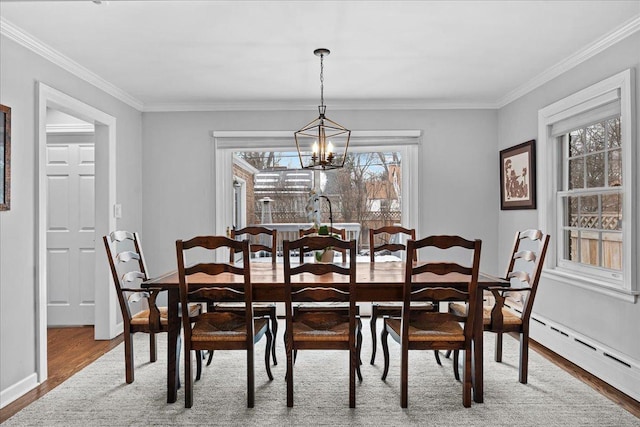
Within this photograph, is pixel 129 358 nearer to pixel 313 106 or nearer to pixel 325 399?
pixel 325 399

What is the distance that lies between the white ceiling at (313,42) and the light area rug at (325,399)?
7.70 ft

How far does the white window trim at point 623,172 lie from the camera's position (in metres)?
2.85

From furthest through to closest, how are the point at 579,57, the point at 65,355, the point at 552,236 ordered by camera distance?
the point at 552,236 < the point at 65,355 < the point at 579,57

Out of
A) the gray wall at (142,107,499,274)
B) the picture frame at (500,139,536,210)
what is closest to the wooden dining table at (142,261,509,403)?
the picture frame at (500,139,536,210)

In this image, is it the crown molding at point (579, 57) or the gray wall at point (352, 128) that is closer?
the crown molding at point (579, 57)

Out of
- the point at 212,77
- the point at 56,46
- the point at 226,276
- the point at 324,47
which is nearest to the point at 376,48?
the point at 324,47

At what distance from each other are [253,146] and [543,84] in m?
2.90

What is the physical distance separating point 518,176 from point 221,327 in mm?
3238

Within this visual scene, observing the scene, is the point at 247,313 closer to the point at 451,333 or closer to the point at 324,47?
the point at 451,333

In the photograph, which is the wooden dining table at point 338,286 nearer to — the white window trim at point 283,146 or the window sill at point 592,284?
the window sill at point 592,284

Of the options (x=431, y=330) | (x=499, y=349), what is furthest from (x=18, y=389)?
(x=499, y=349)

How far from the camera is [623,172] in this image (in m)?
2.94

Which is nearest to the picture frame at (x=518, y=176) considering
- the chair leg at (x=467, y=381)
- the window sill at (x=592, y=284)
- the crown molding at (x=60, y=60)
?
the window sill at (x=592, y=284)

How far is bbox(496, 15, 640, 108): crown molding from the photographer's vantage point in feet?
9.38
